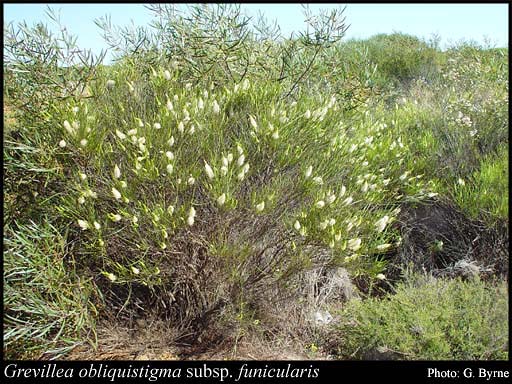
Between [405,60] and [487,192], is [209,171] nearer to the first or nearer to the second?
[487,192]

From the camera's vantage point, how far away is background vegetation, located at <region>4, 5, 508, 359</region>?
3.33 meters

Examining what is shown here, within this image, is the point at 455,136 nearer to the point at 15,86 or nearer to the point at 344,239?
the point at 344,239

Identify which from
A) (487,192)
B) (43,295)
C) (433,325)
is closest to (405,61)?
(487,192)

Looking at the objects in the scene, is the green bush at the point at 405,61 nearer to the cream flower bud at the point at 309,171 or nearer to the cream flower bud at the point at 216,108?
the cream flower bud at the point at 309,171

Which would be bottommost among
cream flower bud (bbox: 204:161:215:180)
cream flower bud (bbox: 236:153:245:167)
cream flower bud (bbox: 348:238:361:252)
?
cream flower bud (bbox: 348:238:361:252)

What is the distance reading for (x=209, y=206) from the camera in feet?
11.5

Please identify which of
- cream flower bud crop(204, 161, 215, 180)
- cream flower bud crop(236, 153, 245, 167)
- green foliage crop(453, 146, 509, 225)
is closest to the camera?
cream flower bud crop(204, 161, 215, 180)

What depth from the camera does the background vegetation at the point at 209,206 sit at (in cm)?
333

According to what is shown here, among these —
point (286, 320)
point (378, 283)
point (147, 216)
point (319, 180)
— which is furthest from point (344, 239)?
point (378, 283)

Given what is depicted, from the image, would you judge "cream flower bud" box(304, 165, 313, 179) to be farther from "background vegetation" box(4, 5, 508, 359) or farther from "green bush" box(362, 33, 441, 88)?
"green bush" box(362, 33, 441, 88)

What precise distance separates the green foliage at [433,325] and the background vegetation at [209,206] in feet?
0.04

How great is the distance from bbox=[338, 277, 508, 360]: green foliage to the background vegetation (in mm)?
13

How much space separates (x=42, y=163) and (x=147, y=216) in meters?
0.79

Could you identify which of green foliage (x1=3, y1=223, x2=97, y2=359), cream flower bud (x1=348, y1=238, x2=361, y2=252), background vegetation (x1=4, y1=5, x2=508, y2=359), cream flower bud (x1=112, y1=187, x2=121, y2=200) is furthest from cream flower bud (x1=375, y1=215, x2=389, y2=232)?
green foliage (x1=3, y1=223, x2=97, y2=359)
